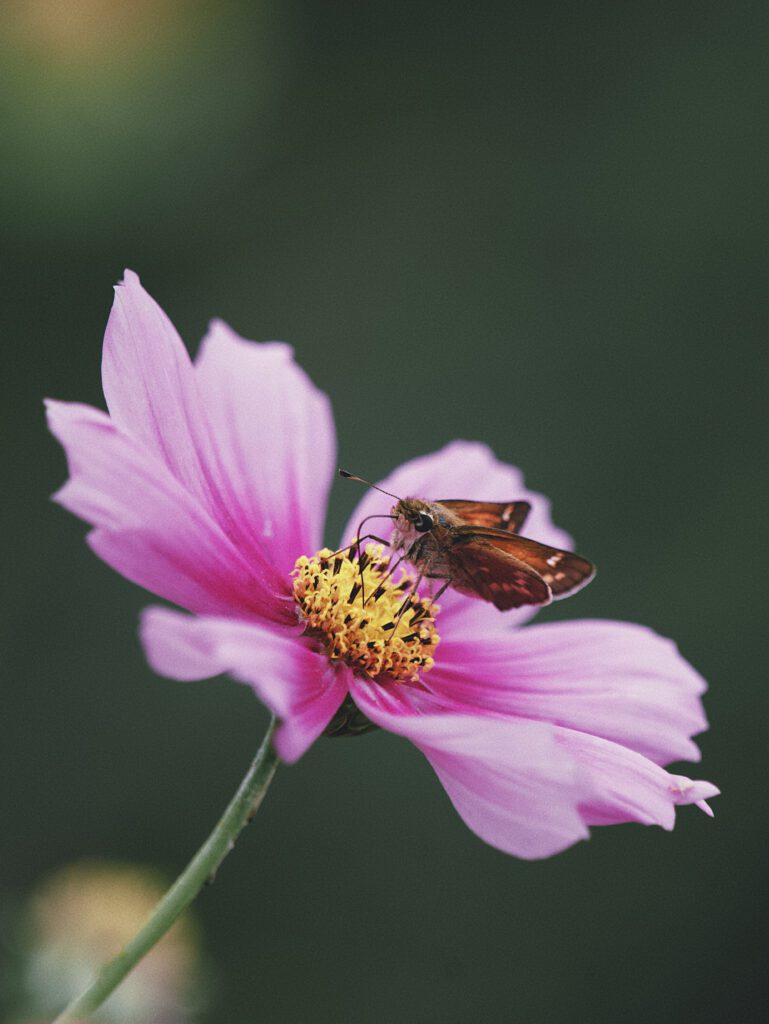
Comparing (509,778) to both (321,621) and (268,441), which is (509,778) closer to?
(321,621)

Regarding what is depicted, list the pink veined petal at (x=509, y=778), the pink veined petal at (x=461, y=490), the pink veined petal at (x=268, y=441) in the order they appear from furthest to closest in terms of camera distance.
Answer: the pink veined petal at (x=461, y=490)
the pink veined petal at (x=268, y=441)
the pink veined petal at (x=509, y=778)

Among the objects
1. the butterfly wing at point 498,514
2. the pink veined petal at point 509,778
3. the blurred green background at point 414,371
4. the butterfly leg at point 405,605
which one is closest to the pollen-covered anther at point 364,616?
the butterfly leg at point 405,605

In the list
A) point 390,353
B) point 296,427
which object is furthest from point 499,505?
→ point 390,353

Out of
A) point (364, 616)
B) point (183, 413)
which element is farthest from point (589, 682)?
point (183, 413)

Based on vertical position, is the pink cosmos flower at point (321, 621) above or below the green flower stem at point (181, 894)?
above

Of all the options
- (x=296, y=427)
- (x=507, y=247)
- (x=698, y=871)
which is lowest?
(x=698, y=871)

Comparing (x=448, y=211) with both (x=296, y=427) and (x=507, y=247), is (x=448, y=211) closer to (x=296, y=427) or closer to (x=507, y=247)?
(x=507, y=247)

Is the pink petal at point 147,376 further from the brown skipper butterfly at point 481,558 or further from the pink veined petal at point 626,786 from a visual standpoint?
the pink veined petal at point 626,786
